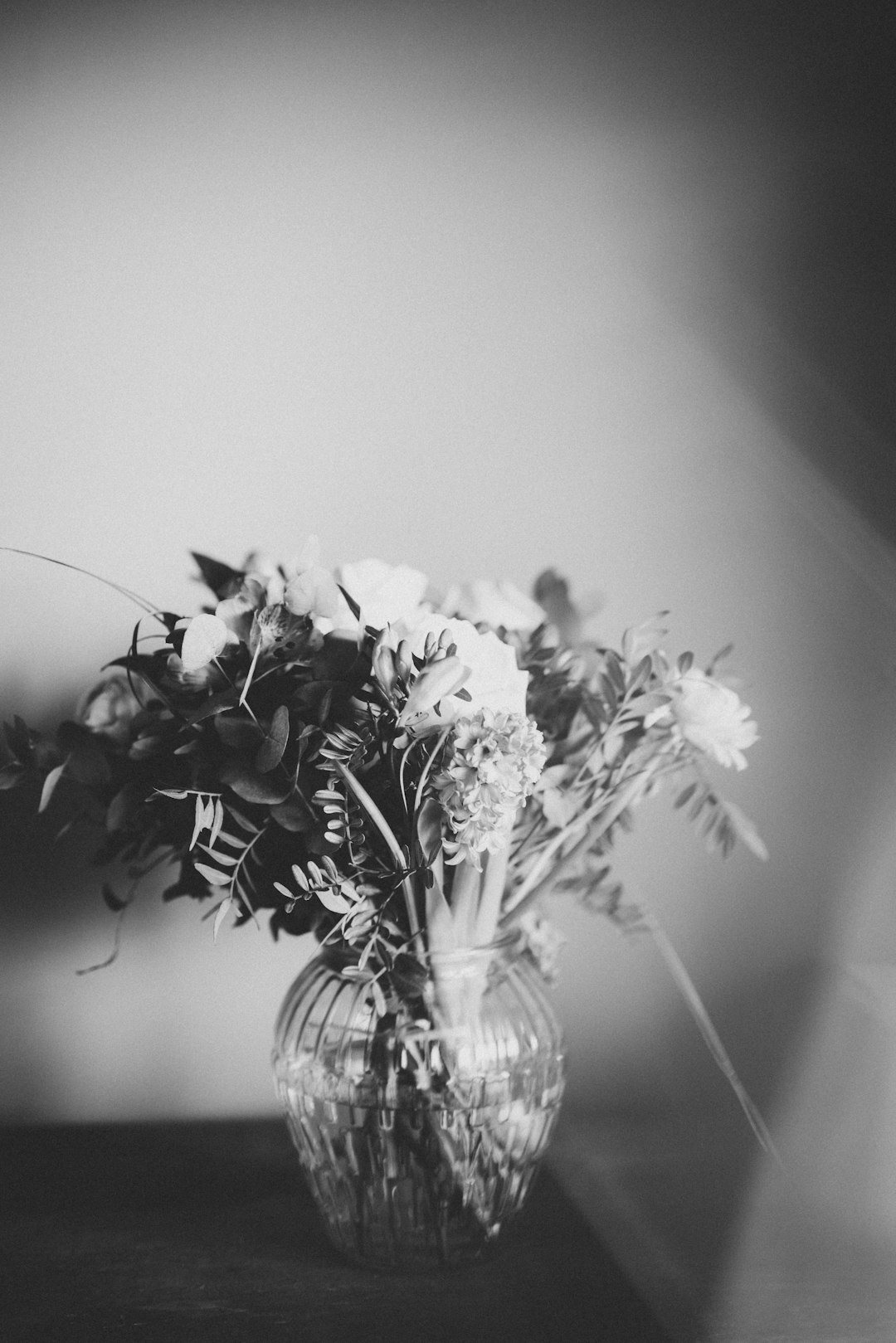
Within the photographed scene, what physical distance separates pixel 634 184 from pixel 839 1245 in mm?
1023

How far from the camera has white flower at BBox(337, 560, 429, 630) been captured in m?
0.73

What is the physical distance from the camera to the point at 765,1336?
29.0 inches

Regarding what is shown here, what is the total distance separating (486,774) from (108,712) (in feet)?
1.15

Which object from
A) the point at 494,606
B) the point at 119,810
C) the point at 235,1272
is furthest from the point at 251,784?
the point at 235,1272

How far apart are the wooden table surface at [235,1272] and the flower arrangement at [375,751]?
0.23 meters

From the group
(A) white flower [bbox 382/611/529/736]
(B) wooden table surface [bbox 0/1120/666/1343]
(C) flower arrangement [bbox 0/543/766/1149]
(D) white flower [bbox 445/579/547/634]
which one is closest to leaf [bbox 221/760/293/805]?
(C) flower arrangement [bbox 0/543/766/1149]

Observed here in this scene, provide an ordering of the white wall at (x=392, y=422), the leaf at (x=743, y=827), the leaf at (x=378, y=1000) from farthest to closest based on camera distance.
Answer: the white wall at (x=392, y=422)
the leaf at (x=743, y=827)
the leaf at (x=378, y=1000)

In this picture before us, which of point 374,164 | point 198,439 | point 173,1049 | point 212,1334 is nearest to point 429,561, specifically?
point 198,439

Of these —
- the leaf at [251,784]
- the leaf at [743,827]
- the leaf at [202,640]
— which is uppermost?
the leaf at [202,640]

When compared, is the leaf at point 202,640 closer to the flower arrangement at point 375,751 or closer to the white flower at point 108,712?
the flower arrangement at point 375,751

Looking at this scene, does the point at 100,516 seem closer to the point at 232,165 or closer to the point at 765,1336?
the point at 232,165

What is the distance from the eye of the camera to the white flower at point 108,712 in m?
0.83

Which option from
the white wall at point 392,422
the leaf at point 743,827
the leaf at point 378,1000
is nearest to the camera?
the leaf at point 378,1000

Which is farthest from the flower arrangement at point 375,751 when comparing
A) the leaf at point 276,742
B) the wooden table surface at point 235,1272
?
the wooden table surface at point 235,1272
